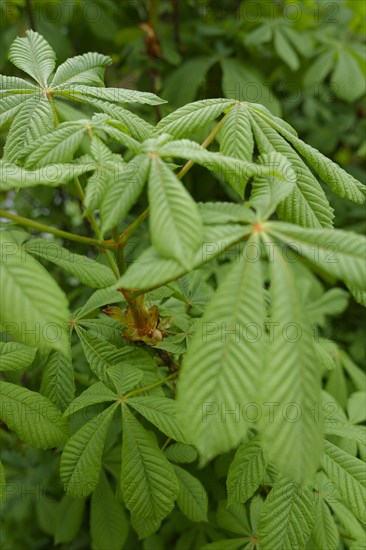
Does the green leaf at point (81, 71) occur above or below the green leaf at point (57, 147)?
above

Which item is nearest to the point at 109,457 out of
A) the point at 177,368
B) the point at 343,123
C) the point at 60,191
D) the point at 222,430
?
the point at 177,368

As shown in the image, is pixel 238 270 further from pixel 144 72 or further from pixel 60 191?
pixel 144 72

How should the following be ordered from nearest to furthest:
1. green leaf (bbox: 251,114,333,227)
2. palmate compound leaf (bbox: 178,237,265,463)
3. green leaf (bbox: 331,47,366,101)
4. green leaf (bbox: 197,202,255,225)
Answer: palmate compound leaf (bbox: 178,237,265,463) < green leaf (bbox: 197,202,255,225) < green leaf (bbox: 251,114,333,227) < green leaf (bbox: 331,47,366,101)

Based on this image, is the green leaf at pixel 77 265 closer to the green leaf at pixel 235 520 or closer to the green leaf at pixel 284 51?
the green leaf at pixel 235 520

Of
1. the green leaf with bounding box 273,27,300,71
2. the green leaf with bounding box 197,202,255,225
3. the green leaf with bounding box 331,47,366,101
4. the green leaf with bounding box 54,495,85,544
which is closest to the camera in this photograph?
→ the green leaf with bounding box 197,202,255,225

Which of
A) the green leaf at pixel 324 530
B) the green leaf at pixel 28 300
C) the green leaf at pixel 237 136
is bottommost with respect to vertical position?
the green leaf at pixel 324 530

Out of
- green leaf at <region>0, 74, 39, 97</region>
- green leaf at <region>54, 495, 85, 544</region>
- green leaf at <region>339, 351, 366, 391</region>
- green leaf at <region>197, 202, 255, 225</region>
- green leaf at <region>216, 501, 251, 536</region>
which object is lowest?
green leaf at <region>54, 495, 85, 544</region>

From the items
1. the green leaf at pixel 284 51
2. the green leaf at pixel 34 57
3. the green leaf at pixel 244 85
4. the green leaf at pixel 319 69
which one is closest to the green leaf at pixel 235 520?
the green leaf at pixel 34 57

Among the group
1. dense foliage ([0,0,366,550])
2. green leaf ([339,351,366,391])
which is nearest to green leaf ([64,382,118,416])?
dense foliage ([0,0,366,550])

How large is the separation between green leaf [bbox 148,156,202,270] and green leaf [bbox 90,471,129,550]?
0.85m

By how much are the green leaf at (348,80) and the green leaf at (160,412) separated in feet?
5.09

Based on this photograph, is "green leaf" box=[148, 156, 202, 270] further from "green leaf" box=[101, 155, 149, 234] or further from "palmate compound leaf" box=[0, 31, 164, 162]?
"palmate compound leaf" box=[0, 31, 164, 162]

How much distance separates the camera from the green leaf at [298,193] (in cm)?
84

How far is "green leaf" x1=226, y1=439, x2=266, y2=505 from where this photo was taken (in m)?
0.90
